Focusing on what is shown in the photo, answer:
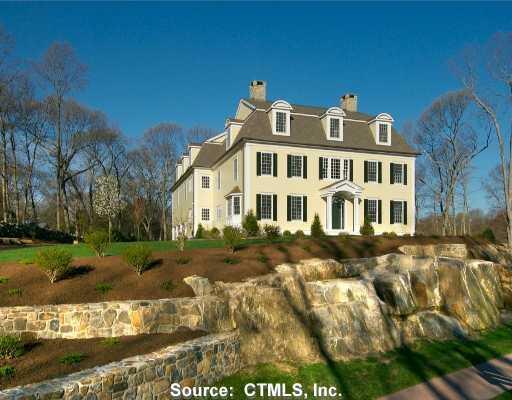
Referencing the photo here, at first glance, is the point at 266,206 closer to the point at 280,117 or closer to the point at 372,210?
the point at 280,117

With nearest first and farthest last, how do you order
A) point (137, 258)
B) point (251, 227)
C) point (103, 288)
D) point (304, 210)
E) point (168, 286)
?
point (103, 288) < point (168, 286) < point (137, 258) < point (251, 227) < point (304, 210)

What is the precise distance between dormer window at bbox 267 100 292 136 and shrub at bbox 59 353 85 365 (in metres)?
18.6

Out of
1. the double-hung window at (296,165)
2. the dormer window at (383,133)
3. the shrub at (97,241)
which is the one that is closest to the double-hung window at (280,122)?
the double-hung window at (296,165)

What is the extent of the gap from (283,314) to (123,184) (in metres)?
40.8

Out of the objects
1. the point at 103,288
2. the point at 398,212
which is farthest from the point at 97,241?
the point at 398,212

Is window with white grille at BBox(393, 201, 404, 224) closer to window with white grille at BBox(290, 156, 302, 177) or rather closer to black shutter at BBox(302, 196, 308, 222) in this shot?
black shutter at BBox(302, 196, 308, 222)

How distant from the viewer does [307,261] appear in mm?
12031

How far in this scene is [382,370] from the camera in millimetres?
8570

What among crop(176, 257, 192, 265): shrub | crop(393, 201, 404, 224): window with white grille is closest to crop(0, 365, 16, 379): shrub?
crop(176, 257, 192, 265): shrub

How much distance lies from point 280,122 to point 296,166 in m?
2.88

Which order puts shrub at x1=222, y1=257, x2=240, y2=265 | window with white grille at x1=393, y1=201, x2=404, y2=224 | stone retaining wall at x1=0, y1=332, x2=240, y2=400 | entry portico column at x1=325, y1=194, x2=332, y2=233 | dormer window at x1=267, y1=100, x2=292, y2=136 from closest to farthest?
stone retaining wall at x1=0, y1=332, x2=240, y2=400 → shrub at x1=222, y1=257, x2=240, y2=265 → dormer window at x1=267, y1=100, x2=292, y2=136 → entry portico column at x1=325, y1=194, x2=332, y2=233 → window with white grille at x1=393, y1=201, x2=404, y2=224

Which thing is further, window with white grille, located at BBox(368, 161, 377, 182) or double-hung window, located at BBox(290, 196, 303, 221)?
window with white grille, located at BBox(368, 161, 377, 182)

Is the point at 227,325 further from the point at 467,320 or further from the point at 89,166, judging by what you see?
the point at 89,166

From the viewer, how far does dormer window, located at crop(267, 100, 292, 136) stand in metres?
23.4
